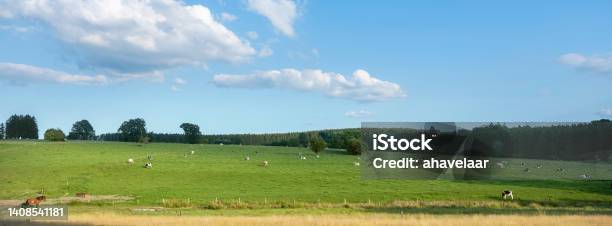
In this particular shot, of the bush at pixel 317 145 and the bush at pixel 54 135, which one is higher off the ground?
the bush at pixel 54 135

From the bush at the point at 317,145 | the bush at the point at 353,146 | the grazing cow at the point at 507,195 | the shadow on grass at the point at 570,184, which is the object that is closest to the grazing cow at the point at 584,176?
the shadow on grass at the point at 570,184

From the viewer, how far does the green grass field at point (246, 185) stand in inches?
2635

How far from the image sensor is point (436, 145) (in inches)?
1556

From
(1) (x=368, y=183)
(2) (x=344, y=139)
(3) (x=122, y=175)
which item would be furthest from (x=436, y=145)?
(2) (x=344, y=139)

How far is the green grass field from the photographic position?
66938 millimetres

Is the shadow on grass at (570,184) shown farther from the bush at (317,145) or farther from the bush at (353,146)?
the bush at (317,145)

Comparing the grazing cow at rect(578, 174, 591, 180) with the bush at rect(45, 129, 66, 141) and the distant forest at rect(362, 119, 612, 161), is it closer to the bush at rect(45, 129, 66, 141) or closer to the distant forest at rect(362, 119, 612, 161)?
the distant forest at rect(362, 119, 612, 161)

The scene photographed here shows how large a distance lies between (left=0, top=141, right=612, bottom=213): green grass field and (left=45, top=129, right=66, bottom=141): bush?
180 ft

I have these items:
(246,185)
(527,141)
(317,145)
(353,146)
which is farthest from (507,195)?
(317,145)

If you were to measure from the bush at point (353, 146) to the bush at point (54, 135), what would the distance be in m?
82.3

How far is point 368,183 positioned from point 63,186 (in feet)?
125

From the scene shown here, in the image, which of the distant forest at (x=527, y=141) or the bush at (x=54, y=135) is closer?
the distant forest at (x=527, y=141)

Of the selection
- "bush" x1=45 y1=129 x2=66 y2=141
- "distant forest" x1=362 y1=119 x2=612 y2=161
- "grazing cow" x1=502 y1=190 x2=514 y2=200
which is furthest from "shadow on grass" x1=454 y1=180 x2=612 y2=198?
"bush" x1=45 y1=129 x2=66 y2=141

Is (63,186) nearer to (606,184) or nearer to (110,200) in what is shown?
(110,200)
